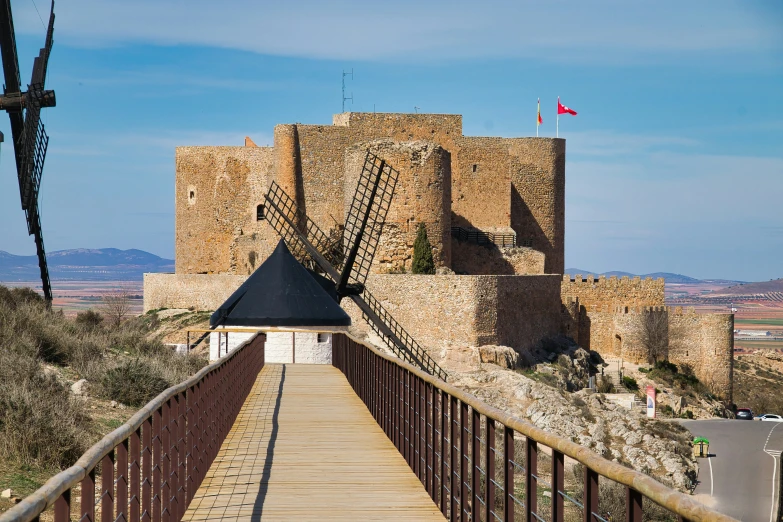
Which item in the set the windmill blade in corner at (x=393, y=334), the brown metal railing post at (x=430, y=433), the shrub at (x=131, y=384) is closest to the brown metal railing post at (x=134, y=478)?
the brown metal railing post at (x=430, y=433)

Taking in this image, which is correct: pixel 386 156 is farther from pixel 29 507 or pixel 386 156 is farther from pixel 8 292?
pixel 29 507

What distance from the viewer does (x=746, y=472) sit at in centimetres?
2166

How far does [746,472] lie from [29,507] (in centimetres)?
2070

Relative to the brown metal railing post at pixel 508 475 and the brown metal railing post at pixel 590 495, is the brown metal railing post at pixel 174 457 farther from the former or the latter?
the brown metal railing post at pixel 590 495

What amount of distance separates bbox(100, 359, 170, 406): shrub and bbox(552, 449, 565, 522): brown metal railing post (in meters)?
7.77

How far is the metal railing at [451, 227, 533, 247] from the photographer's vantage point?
33562 mm

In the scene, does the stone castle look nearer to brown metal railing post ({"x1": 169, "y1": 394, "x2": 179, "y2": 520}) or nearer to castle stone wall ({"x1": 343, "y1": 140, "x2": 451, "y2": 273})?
castle stone wall ({"x1": 343, "y1": 140, "x2": 451, "y2": 273})

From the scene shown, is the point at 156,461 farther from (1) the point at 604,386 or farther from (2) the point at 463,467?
(1) the point at 604,386

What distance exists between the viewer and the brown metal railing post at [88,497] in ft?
12.7

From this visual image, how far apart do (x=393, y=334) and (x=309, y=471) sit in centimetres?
1762

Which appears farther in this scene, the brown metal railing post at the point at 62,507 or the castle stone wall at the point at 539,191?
the castle stone wall at the point at 539,191

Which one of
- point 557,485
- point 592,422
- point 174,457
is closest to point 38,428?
point 174,457

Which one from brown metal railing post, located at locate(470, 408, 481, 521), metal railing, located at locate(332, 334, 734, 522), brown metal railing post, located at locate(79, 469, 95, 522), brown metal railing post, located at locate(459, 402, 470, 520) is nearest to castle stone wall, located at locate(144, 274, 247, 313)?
metal railing, located at locate(332, 334, 734, 522)

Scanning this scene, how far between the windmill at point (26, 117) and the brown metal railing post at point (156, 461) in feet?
46.3
